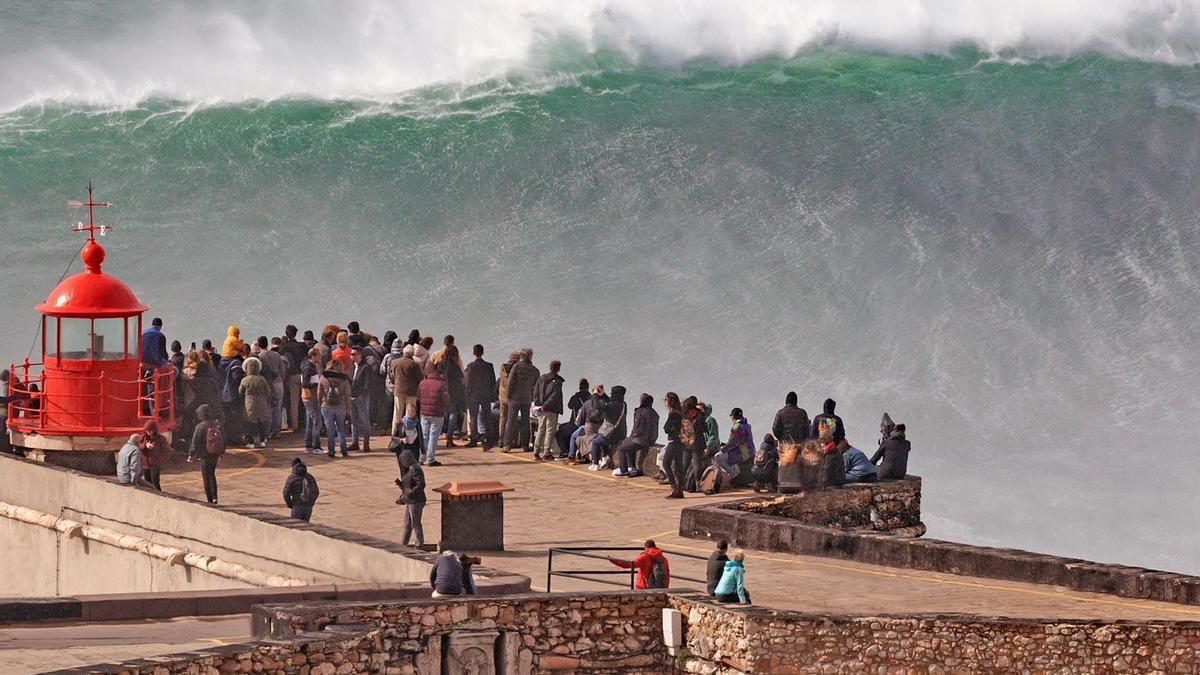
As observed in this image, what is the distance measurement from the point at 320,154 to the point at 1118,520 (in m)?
21.1

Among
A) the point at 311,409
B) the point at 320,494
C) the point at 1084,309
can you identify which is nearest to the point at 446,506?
the point at 320,494

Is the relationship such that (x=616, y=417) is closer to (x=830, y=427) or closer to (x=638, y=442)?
(x=638, y=442)

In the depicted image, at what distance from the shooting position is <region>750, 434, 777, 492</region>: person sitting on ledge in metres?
26.0

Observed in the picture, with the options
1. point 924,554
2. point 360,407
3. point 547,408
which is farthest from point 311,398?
point 924,554

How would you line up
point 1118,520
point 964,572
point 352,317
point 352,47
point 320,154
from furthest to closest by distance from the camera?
point 352,47, point 320,154, point 352,317, point 1118,520, point 964,572

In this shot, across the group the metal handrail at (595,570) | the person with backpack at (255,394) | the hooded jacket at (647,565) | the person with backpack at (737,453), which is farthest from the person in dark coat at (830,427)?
the person with backpack at (255,394)

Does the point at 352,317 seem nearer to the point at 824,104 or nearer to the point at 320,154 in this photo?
the point at 320,154

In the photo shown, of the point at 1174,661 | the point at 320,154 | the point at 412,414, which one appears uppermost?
the point at 320,154

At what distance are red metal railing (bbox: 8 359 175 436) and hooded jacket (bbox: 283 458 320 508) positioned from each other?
117 inches

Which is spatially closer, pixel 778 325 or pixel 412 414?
pixel 412 414

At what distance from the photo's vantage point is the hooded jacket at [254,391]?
93.1 ft

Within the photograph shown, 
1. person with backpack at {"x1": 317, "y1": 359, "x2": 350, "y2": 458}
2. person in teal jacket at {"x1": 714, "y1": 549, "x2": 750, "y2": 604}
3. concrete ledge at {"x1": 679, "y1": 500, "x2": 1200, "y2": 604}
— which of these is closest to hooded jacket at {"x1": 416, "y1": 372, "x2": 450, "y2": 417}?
person with backpack at {"x1": 317, "y1": 359, "x2": 350, "y2": 458}

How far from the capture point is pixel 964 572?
75.1ft

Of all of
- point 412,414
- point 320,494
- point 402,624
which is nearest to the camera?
point 402,624
